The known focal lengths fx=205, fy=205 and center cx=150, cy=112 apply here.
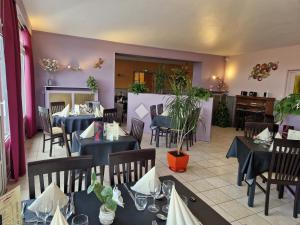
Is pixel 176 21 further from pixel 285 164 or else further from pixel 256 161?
pixel 285 164

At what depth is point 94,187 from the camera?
114cm

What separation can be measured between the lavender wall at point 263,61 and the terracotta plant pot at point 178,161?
4.88 metres

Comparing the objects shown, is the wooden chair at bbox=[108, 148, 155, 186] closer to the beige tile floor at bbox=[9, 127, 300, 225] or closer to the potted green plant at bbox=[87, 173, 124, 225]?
the potted green plant at bbox=[87, 173, 124, 225]

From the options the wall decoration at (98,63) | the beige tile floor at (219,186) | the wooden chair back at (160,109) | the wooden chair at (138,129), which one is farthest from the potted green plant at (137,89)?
the wooden chair at (138,129)

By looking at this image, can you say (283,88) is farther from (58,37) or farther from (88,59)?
(58,37)

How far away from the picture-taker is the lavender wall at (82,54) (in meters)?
5.81

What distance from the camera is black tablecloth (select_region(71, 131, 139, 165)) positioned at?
262cm

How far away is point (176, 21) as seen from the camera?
15.5 feet

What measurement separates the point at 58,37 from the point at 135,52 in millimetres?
2380

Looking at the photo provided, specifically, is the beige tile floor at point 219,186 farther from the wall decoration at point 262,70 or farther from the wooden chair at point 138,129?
the wall decoration at point 262,70

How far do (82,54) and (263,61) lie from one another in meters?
5.99

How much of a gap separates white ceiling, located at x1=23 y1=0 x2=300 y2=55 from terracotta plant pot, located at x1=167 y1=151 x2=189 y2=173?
9.09 ft

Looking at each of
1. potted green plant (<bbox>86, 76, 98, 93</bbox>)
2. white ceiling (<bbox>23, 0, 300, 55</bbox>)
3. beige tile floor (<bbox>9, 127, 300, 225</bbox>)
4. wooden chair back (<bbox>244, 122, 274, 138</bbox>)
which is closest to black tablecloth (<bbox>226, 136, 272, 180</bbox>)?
beige tile floor (<bbox>9, 127, 300, 225</bbox>)

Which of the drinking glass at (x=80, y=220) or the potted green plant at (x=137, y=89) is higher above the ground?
the potted green plant at (x=137, y=89)
